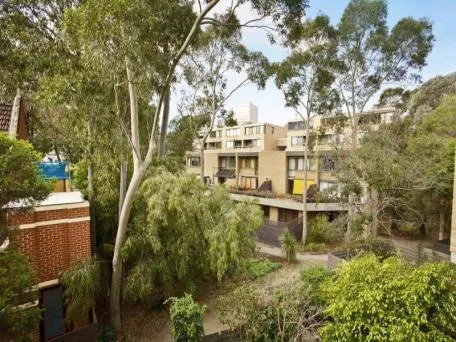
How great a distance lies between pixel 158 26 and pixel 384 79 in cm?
1683

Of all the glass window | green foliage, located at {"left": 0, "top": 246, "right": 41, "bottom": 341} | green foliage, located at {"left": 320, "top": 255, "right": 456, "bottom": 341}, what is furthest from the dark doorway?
the glass window

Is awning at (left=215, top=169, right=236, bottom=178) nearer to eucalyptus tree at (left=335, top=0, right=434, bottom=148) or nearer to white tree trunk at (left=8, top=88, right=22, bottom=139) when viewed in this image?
eucalyptus tree at (left=335, top=0, right=434, bottom=148)

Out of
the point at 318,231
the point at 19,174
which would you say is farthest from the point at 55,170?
the point at 318,231

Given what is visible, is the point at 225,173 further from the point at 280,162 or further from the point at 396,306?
the point at 396,306

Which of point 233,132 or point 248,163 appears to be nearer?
point 248,163

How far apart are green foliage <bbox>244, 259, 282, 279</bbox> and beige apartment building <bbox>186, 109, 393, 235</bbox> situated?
377cm

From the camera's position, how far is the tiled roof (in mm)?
10180

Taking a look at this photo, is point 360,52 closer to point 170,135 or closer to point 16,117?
point 170,135

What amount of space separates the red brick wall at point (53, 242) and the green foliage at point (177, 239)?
1468 millimetres

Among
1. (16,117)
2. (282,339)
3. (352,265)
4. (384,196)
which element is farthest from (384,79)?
(16,117)

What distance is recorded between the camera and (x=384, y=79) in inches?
741

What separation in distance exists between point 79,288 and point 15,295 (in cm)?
248

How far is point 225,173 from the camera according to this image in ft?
113

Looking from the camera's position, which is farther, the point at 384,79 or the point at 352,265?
the point at 384,79
